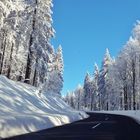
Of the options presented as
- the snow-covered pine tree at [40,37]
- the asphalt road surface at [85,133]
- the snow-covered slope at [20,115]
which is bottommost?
the asphalt road surface at [85,133]

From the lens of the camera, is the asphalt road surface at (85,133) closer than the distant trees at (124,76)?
Yes

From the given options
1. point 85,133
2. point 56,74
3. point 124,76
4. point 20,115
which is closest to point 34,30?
point 20,115

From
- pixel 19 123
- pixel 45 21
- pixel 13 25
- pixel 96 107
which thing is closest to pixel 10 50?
pixel 13 25

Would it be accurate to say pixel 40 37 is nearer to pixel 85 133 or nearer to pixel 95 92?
pixel 85 133

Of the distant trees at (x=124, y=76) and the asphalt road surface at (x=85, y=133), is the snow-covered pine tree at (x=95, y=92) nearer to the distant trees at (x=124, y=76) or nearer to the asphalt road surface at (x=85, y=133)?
the distant trees at (x=124, y=76)

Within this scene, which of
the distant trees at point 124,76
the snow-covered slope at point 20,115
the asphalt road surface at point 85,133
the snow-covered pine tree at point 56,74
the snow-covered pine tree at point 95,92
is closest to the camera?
the asphalt road surface at point 85,133

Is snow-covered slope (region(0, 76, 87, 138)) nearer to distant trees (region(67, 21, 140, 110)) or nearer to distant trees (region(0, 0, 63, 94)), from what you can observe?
distant trees (region(0, 0, 63, 94))

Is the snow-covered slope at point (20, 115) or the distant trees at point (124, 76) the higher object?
the distant trees at point (124, 76)

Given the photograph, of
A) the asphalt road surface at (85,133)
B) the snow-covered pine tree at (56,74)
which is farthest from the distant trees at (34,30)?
the snow-covered pine tree at (56,74)

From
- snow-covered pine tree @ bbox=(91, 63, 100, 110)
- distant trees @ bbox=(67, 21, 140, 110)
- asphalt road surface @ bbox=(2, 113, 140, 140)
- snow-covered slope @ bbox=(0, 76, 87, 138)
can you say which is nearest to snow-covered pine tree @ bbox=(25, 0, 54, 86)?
snow-covered slope @ bbox=(0, 76, 87, 138)

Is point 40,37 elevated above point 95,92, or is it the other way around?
point 95,92

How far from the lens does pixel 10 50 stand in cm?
6662

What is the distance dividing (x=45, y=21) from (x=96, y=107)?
87.1 metres

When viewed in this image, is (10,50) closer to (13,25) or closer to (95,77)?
(13,25)
